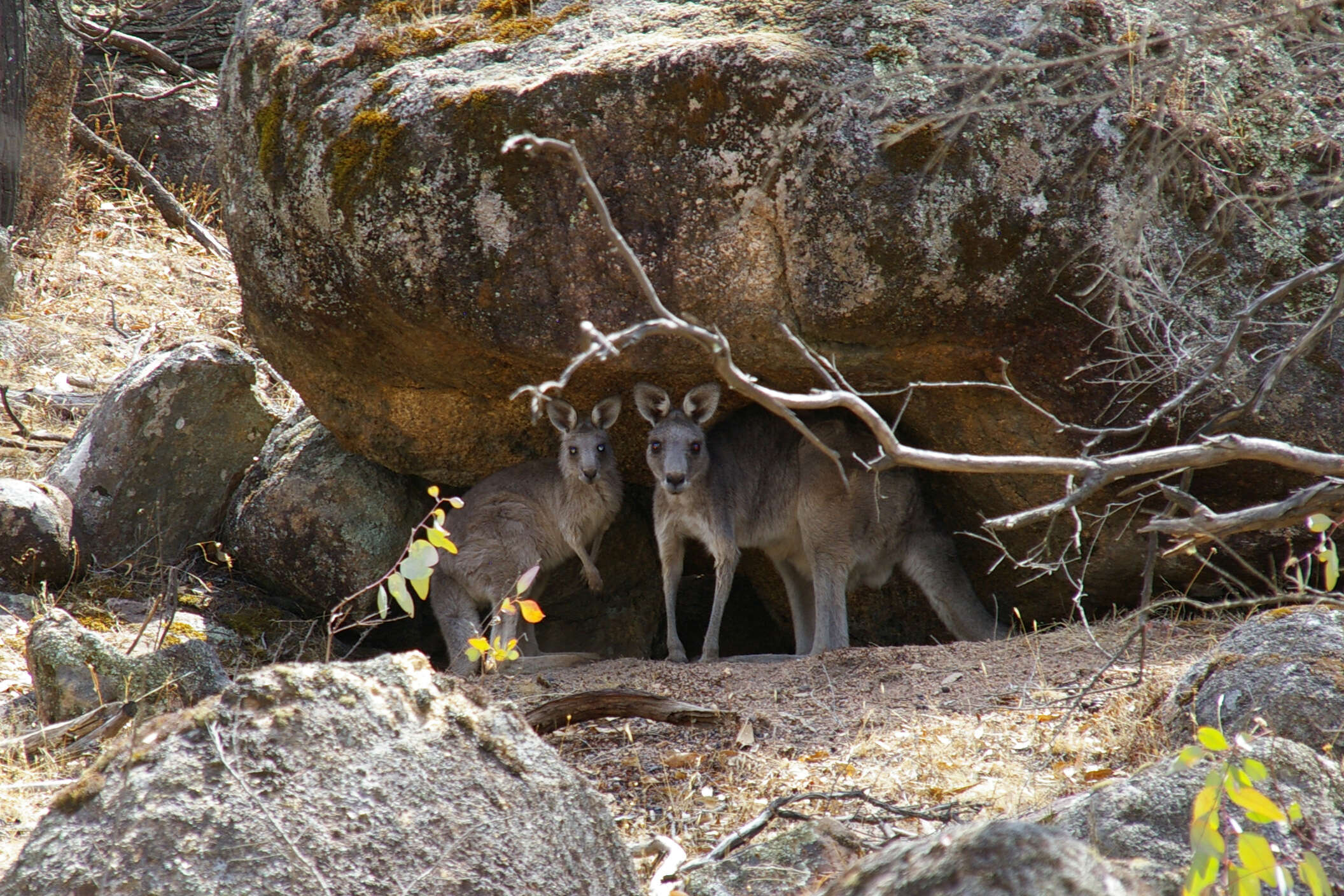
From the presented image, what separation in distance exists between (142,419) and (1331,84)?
277 inches

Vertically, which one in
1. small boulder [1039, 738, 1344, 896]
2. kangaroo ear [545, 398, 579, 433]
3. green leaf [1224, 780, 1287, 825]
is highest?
green leaf [1224, 780, 1287, 825]

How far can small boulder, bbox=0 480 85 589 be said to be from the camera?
6.80 metres

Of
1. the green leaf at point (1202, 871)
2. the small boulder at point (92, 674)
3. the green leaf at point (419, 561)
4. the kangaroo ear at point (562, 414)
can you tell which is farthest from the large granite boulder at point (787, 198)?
the green leaf at point (1202, 871)

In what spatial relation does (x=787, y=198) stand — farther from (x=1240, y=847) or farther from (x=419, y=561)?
(x=1240, y=847)

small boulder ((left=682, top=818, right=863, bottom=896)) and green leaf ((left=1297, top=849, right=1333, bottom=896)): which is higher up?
green leaf ((left=1297, top=849, right=1333, bottom=896))

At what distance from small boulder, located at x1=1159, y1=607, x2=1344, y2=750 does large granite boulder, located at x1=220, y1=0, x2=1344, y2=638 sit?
4.92ft

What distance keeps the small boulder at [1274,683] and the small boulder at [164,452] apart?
20.1 feet

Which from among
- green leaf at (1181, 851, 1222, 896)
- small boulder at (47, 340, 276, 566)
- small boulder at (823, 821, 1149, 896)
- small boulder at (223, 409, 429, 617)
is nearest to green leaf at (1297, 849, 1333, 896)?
green leaf at (1181, 851, 1222, 896)

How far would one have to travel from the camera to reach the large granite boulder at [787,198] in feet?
18.2

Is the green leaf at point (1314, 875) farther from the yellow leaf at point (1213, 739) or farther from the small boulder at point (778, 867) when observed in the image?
the small boulder at point (778, 867)

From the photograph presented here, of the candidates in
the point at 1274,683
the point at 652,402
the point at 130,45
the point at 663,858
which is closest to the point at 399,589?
the point at 663,858

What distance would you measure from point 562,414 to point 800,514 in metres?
1.67

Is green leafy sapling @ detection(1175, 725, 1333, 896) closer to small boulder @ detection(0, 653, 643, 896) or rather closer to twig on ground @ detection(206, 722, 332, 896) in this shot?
small boulder @ detection(0, 653, 643, 896)

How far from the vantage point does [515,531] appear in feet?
25.4
